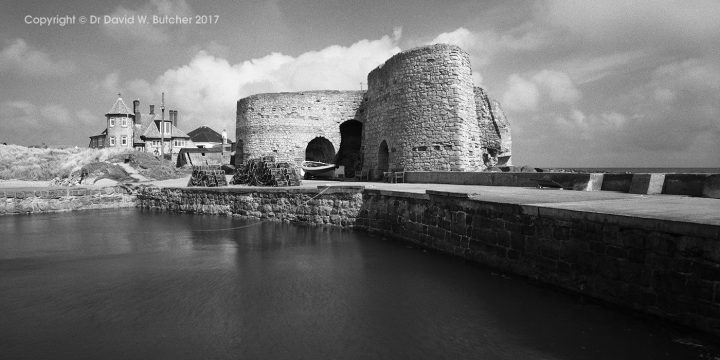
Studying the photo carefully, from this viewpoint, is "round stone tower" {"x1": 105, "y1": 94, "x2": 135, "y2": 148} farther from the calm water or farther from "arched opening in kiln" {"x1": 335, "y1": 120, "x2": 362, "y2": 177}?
the calm water

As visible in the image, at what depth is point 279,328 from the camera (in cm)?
536

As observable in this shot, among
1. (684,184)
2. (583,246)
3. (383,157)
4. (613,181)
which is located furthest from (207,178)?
(684,184)

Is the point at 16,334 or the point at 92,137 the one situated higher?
the point at 92,137

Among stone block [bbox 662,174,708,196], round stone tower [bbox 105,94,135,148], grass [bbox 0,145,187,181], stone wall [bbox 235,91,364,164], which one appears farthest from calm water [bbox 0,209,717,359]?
round stone tower [bbox 105,94,135,148]

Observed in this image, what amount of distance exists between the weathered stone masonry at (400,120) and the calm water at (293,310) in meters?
7.77

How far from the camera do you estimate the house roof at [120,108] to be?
5342 cm

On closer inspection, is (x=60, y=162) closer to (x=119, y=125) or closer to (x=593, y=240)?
(x=593, y=240)

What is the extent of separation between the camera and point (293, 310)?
19.7 ft

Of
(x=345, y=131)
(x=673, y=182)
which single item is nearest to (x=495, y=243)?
(x=673, y=182)

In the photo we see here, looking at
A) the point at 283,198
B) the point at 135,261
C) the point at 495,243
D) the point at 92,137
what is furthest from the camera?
the point at 92,137

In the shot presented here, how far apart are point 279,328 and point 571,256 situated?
13.7ft

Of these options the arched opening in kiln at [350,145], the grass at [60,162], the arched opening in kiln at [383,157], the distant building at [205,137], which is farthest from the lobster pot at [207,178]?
the distant building at [205,137]

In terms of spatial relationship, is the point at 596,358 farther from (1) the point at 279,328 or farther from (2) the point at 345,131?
(2) the point at 345,131

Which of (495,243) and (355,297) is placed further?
(495,243)
